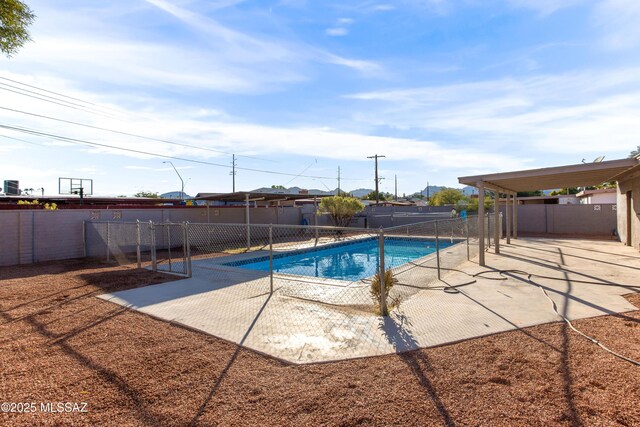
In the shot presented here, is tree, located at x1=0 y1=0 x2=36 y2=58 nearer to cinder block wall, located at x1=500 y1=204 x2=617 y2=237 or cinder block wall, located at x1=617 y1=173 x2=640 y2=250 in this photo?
cinder block wall, located at x1=617 y1=173 x2=640 y2=250

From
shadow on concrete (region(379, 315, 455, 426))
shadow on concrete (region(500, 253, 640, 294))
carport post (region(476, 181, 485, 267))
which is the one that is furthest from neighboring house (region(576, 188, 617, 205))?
shadow on concrete (region(379, 315, 455, 426))

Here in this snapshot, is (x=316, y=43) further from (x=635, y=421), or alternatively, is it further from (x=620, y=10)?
(x=635, y=421)

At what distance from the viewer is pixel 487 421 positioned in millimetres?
2654

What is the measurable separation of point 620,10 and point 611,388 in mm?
8003

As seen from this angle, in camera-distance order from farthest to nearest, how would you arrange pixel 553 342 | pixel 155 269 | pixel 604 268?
1. pixel 155 269
2. pixel 604 268
3. pixel 553 342

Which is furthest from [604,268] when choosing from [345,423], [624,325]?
[345,423]

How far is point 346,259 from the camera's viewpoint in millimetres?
13648

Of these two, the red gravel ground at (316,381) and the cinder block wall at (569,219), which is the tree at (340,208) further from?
the red gravel ground at (316,381)

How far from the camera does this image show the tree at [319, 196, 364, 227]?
69.0 ft

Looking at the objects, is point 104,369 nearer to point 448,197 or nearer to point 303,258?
point 303,258

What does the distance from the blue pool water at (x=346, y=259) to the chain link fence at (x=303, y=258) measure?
0.03 meters

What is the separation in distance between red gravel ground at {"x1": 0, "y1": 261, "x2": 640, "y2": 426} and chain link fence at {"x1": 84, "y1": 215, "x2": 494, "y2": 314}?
6.40 feet

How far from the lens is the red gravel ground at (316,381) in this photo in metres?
2.77

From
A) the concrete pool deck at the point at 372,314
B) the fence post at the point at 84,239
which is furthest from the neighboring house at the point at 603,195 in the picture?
the fence post at the point at 84,239
